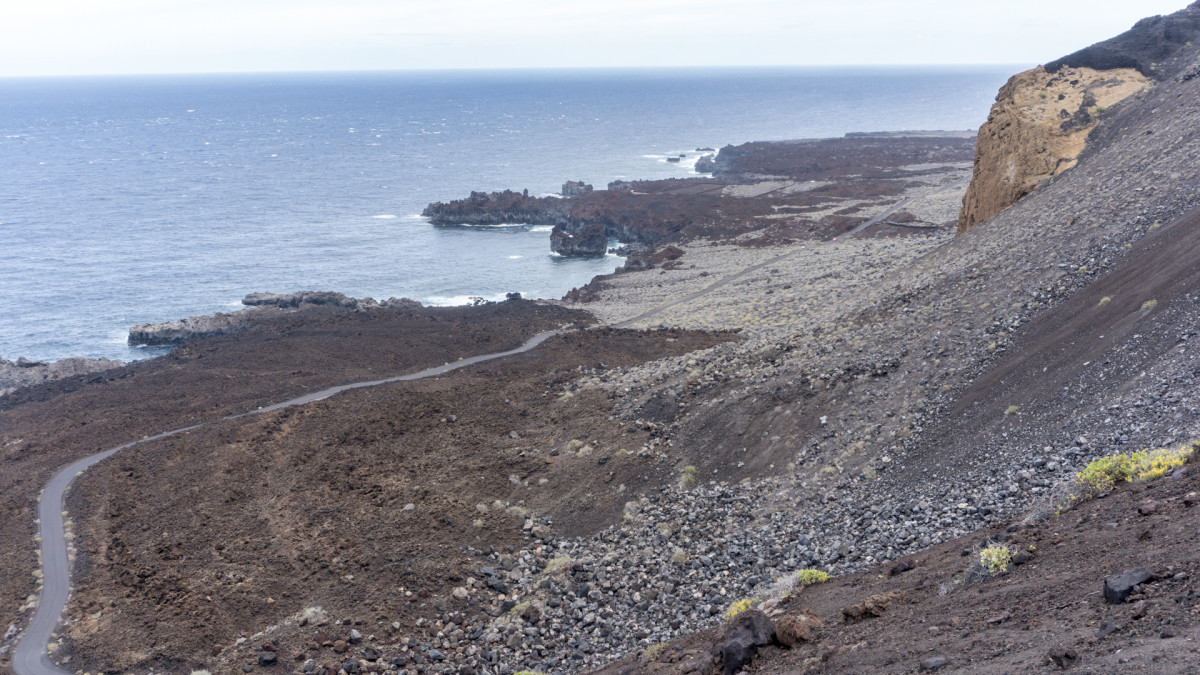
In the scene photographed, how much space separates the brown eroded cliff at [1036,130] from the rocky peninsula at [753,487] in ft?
0.74

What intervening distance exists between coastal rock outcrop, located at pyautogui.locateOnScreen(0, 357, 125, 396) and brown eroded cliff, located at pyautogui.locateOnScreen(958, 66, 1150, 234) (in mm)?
47788

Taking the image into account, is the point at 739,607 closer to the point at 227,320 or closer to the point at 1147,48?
the point at 1147,48

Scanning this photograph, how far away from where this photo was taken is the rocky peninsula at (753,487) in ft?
34.5

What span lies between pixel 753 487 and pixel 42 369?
45574 mm

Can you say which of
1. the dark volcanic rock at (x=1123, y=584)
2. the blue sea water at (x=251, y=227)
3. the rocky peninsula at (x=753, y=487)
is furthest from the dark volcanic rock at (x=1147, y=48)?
the blue sea water at (x=251, y=227)

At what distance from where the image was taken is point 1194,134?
23797 mm

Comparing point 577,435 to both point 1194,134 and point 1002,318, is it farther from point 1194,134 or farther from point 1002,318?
point 1194,134

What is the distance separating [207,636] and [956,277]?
23.8 meters

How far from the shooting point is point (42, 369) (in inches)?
1778

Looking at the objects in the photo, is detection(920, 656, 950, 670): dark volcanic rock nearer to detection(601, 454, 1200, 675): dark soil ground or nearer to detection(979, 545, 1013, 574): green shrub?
detection(601, 454, 1200, 675): dark soil ground

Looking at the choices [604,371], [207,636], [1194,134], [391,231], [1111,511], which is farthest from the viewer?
[391,231]

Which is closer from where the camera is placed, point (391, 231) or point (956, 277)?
point (956, 277)

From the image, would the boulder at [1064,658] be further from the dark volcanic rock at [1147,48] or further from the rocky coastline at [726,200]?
the rocky coastline at [726,200]

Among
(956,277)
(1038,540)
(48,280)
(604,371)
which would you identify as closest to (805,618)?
(1038,540)
